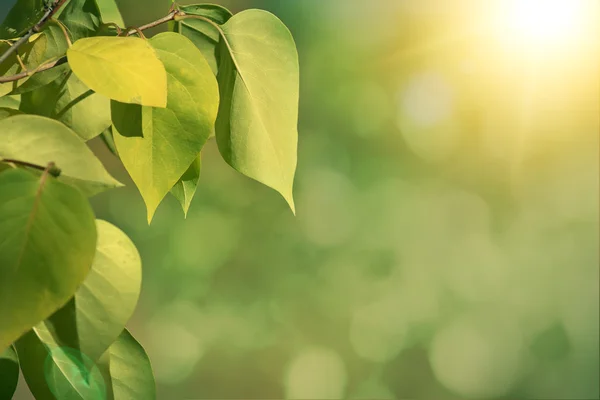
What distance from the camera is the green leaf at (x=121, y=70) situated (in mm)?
182

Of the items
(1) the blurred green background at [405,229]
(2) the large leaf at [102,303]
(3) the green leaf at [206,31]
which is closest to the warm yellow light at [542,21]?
(1) the blurred green background at [405,229]

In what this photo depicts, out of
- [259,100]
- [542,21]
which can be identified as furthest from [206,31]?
[542,21]

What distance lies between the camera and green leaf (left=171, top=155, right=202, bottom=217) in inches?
10.1

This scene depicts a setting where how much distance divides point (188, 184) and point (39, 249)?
4.7 inches

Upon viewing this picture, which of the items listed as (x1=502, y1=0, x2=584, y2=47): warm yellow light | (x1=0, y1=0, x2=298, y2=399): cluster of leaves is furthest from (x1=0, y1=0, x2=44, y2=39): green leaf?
(x1=502, y1=0, x2=584, y2=47): warm yellow light

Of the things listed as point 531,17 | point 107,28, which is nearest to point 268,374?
point 531,17

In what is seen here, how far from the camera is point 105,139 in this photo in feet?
0.93

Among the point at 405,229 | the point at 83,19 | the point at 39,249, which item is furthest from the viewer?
the point at 405,229

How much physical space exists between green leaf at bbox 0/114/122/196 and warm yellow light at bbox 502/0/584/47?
1029mm

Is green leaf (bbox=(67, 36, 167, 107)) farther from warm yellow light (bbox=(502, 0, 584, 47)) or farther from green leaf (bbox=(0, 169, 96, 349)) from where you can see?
warm yellow light (bbox=(502, 0, 584, 47))

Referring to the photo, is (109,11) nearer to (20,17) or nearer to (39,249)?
(20,17)

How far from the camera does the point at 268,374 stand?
105cm

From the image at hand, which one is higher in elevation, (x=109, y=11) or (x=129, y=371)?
(x=109, y=11)

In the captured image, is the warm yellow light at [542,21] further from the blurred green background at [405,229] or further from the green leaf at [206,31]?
the green leaf at [206,31]
